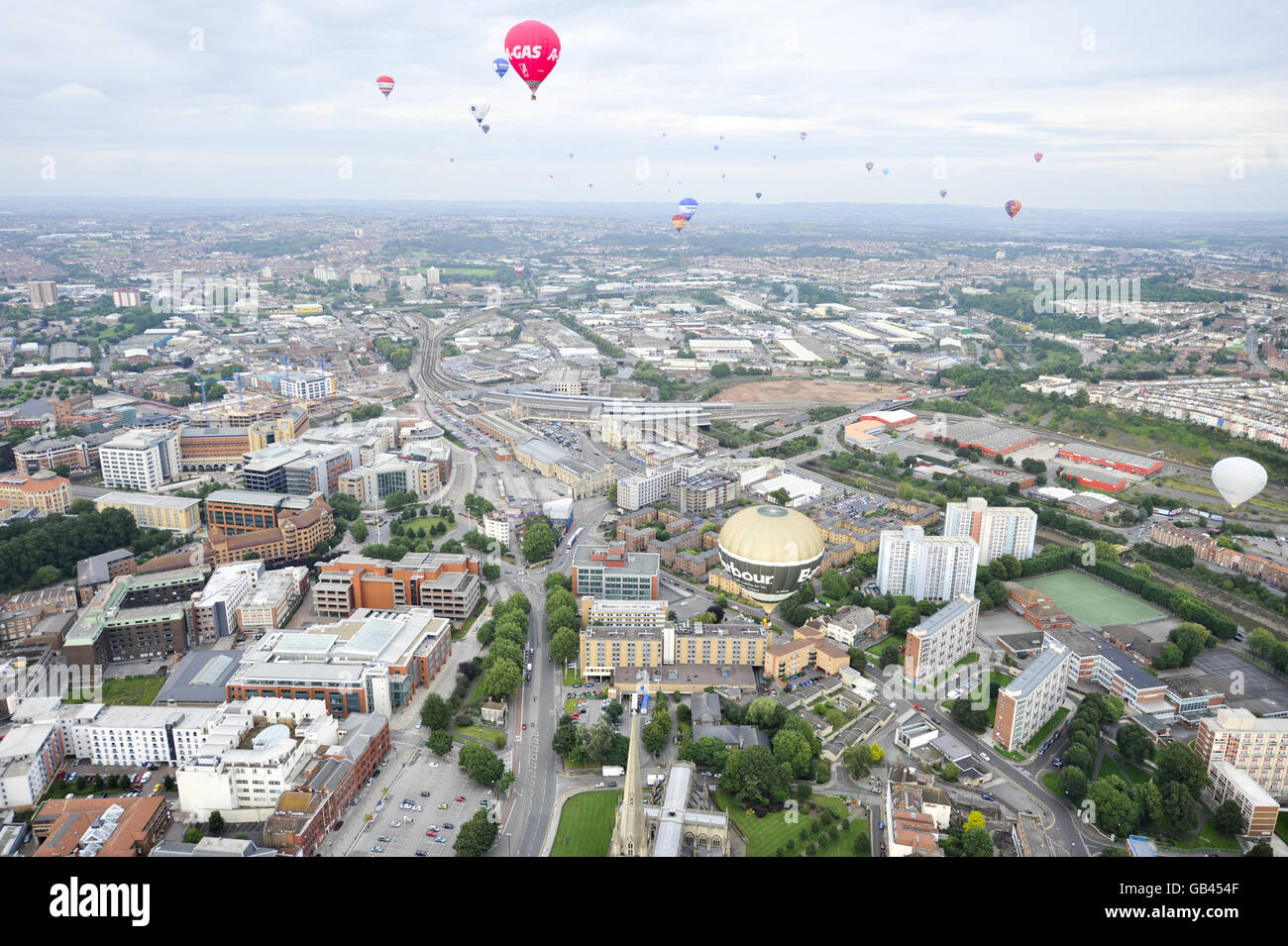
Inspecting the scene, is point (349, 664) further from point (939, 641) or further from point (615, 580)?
point (939, 641)

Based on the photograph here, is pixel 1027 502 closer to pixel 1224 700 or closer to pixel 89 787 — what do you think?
pixel 1224 700

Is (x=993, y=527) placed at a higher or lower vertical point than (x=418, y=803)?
higher

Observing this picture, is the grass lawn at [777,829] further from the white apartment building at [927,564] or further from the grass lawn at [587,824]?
the white apartment building at [927,564]

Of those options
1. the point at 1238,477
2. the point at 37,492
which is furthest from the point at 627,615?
the point at 37,492

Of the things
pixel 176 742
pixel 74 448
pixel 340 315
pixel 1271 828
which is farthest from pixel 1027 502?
pixel 340 315

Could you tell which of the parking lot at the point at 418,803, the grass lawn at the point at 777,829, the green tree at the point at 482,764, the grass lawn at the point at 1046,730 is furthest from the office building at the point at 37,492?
the grass lawn at the point at 1046,730
